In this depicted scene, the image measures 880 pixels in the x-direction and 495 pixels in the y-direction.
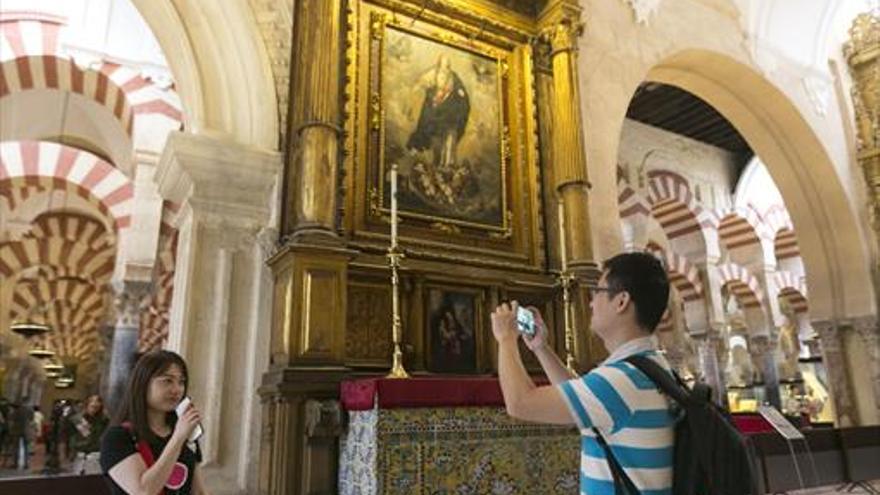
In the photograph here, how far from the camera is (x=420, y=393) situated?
3023 mm

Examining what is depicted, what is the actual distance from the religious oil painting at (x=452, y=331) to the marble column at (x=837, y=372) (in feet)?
21.1

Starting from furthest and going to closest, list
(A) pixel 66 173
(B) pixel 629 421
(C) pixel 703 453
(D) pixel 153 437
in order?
(A) pixel 66 173
(D) pixel 153 437
(B) pixel 629 421
(C) pixel 703 453

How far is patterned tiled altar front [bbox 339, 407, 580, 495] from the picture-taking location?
115 inches

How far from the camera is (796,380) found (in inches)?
656

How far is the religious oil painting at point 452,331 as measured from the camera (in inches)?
162

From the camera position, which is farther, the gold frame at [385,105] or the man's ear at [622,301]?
the gold frame at [385,105]

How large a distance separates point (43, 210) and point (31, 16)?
5565 mm

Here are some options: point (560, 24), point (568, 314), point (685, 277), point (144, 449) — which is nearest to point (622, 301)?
point (144, 449)

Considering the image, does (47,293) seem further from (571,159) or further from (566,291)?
(566,291)

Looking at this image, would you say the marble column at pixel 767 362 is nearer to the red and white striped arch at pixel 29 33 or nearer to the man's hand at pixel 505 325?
the red and white striped arch at pixel 29 33

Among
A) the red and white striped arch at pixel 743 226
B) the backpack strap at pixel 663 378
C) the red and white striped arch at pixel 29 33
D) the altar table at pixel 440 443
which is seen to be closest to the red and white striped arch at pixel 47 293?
the red and white striped arch at pixel 29 33

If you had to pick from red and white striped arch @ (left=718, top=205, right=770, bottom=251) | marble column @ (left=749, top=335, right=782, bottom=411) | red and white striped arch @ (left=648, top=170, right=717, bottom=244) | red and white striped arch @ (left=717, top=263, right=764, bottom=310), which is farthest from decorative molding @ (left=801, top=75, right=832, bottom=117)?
marble column @ (left=749, top=335, right=782, bottom=411)

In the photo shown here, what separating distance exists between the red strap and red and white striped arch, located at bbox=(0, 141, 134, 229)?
766 cm

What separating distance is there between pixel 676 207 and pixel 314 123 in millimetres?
9291
